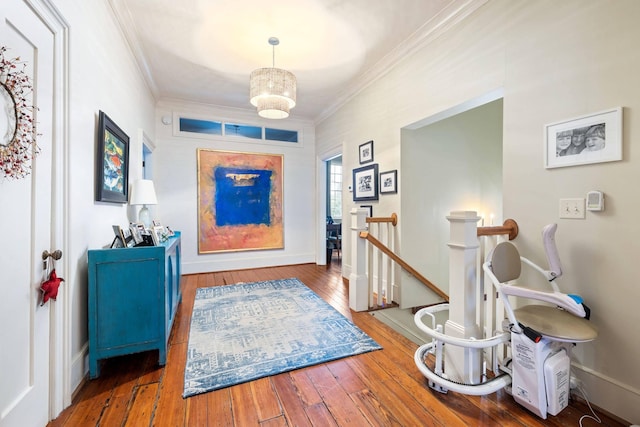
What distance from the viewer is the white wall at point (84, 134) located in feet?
5.32

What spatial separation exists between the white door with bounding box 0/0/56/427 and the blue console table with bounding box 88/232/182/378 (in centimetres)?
32

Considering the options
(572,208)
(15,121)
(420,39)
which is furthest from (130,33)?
(572,208)

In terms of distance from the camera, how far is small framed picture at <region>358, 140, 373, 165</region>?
12.1 feet

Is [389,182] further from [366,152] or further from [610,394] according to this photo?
[610,394]

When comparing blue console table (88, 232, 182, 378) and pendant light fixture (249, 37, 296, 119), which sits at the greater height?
pendant light fixture (249, 37, 296, 119)

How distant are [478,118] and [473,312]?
2.97 m

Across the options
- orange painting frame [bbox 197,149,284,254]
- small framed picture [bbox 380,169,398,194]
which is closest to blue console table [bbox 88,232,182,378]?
small framed picture [bbox 380,169,398,194]

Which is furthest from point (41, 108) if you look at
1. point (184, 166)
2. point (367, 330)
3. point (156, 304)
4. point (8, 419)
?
point (184, 166)

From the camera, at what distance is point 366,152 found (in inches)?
149

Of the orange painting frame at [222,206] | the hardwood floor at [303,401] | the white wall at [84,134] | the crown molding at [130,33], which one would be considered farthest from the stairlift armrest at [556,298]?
the orange painting frame at [222,206]

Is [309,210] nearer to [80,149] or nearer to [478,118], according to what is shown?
[478,118]

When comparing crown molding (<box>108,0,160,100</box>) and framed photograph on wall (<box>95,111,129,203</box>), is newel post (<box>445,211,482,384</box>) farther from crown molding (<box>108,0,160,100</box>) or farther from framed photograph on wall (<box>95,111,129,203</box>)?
crown molding (<box>108,0,160,100</box>)

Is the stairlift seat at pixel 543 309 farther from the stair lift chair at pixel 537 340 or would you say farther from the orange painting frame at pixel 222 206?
the orange painting frame at pixel 222 206

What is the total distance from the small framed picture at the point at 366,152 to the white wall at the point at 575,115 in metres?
1.31
